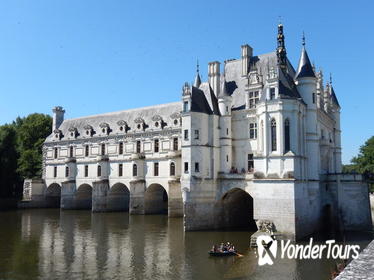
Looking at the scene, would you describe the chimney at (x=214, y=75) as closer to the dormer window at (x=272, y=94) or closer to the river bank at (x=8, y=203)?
the dormer window at (x=272, y=94)

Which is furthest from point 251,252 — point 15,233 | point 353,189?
point 15,233

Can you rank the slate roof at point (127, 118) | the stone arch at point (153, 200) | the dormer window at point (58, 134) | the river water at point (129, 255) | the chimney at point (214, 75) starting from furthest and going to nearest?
the dormer window at point (58, 134) < the slate roof at point (127, 118) < the stone arch at point (153, 200) < the chimney at point (214, 75) < the river water at point (129, 255)

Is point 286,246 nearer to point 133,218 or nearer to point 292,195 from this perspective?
point 292,195

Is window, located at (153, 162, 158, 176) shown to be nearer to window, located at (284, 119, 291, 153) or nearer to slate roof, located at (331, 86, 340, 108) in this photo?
window, located at (284, 119, 291, 153)

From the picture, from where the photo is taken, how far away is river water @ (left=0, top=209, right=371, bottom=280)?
1766 centimetres

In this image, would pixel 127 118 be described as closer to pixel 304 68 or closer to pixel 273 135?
pixel 273 135

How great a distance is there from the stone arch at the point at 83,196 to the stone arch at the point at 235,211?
24.3 metres

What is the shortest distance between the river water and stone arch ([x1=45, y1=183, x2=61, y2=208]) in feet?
61.1

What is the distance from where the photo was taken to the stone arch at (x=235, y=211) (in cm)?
3105

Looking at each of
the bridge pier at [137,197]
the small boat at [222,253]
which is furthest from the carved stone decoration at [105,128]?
the small boat at [222,253]

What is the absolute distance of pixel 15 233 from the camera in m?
29.8

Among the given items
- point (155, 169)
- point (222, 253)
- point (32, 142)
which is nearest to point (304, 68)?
point (222, 253)

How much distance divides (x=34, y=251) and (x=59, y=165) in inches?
1179

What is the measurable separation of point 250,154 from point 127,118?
68.2 feet
